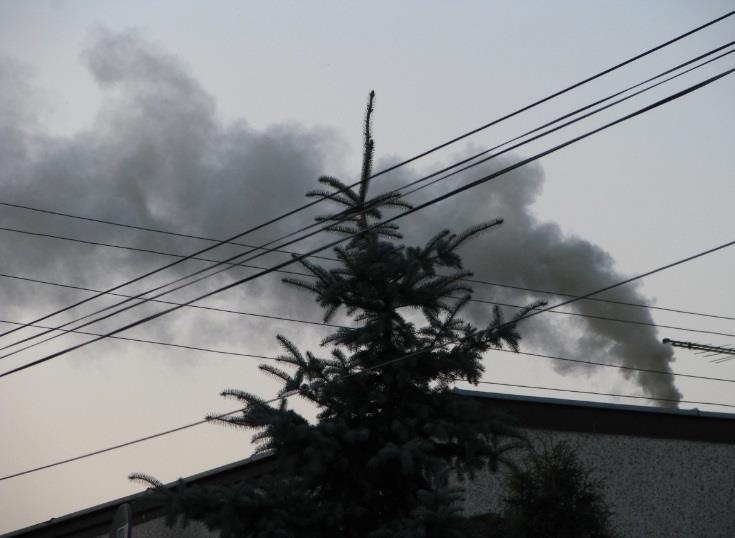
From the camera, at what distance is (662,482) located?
17.7m

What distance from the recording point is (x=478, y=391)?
17.4 meters

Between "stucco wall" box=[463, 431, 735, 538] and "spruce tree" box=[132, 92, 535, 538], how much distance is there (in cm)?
581

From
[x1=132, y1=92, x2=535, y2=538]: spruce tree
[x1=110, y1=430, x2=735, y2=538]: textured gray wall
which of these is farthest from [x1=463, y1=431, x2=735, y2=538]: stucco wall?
[x1=132, y1=92, x2=535, y2=538]: spruce tree

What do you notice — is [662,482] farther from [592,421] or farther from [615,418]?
[592,421]

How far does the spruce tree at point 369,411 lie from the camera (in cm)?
1051

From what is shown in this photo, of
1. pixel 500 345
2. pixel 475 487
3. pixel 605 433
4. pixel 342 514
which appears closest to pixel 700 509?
pixel 605 433

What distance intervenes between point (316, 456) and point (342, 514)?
2.40 ft

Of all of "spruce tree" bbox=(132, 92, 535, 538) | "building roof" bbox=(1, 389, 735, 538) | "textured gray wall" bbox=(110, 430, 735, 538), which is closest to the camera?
"spruce tree" bbox=(132, 92, 535, 538)

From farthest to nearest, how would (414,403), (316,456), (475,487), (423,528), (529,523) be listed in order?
(475,487) < (529,523) < (414,403) < (316,456) < (423,528)

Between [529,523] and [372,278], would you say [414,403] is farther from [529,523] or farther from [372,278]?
[529,523]

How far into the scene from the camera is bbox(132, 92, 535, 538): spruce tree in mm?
10508

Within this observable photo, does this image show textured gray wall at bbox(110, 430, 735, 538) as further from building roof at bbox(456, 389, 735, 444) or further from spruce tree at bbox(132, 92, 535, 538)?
spruce tree at bbox(132, 92, 535, 538)

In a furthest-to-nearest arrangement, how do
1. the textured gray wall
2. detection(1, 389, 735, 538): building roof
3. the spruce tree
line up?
1. detection(1, 389, 735, 538): building roof
2. the textured gray wall
3. the spruce tree

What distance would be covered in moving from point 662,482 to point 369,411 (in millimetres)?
8126
